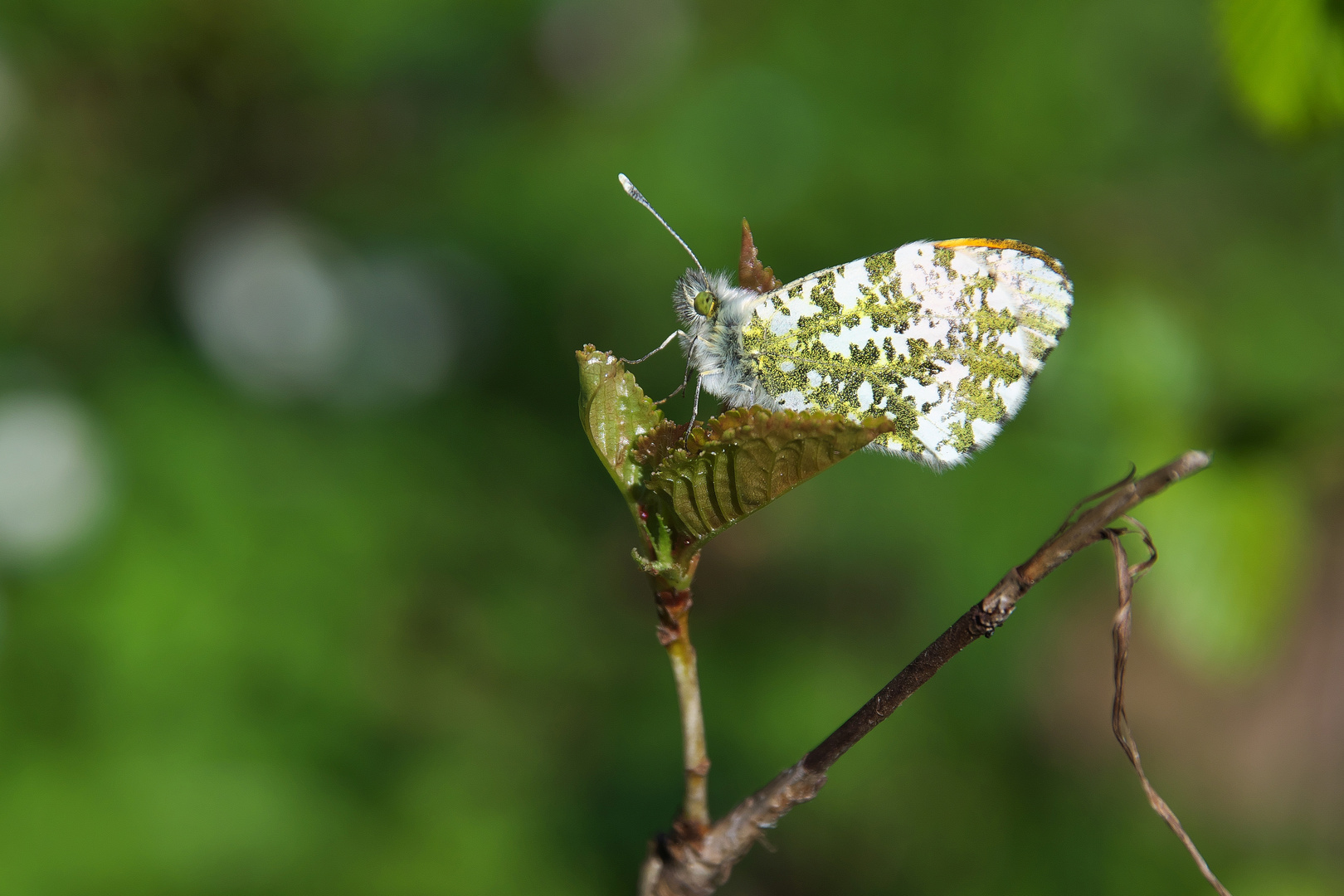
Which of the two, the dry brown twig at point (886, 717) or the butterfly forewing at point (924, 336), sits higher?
the butterfly forewing at point (924, 336)

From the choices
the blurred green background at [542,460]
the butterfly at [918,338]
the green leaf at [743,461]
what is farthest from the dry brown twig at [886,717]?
the blurred green background at [542,460]

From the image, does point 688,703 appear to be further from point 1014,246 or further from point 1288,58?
point 1288,58

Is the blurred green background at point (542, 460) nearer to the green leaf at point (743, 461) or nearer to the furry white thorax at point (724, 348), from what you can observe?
the furry white thorax at point (724, 348)

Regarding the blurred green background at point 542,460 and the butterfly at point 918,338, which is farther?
the blurred green background at point 542,460

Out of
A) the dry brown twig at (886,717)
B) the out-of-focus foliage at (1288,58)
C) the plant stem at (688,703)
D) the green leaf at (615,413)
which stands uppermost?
the green leaf at (615,413)

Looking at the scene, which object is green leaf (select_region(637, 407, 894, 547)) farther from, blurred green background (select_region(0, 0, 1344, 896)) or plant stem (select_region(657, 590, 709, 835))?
blurred green background (select_region(0, 0, 1344, 896))

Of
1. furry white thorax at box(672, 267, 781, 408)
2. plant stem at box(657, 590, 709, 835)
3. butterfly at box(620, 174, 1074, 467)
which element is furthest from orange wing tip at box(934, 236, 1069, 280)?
plant stem at box(657, 590, 709, 835)

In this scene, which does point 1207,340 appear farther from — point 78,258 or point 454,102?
point 78,258
